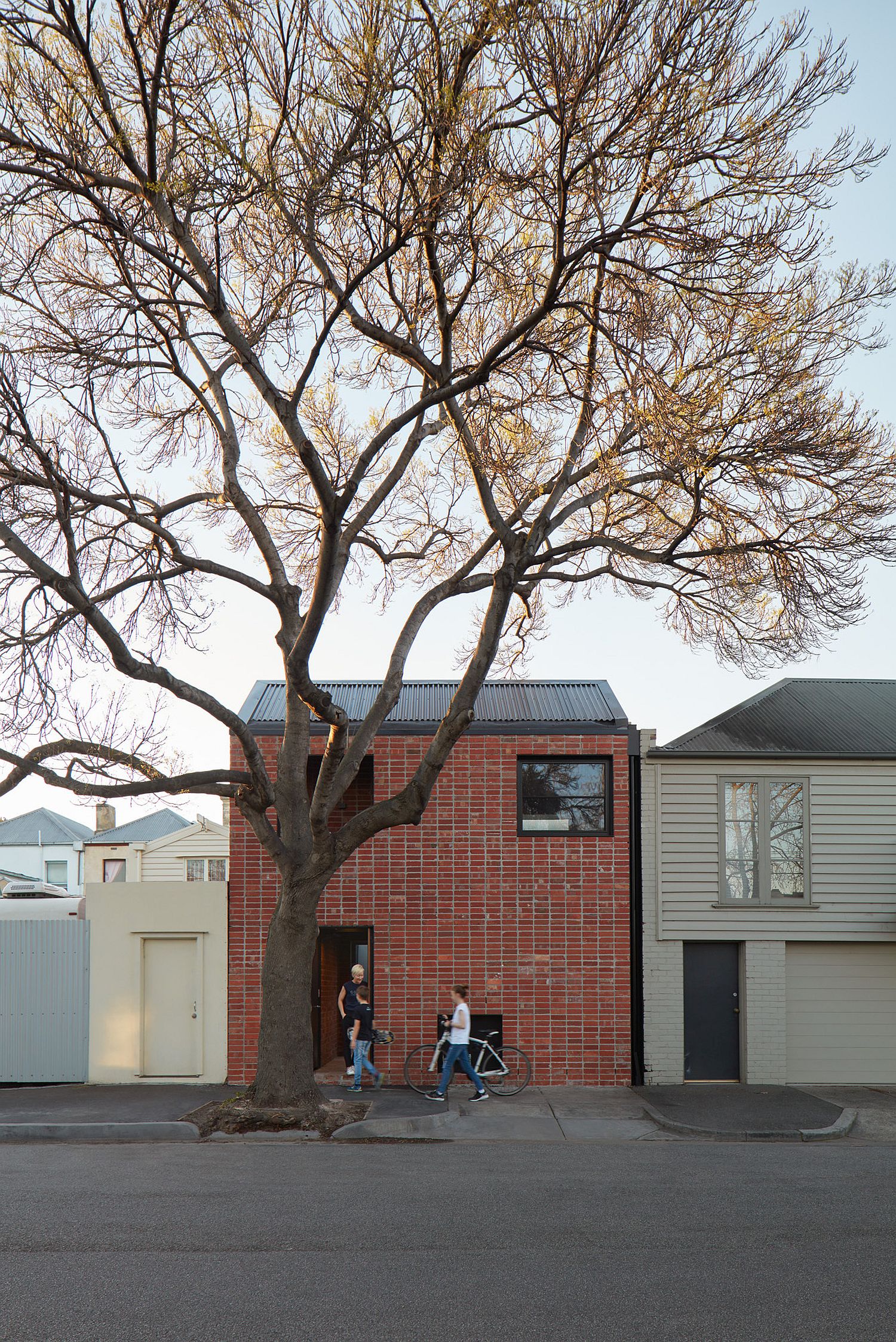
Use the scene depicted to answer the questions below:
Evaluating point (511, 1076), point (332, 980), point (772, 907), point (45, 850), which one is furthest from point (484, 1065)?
point (45, 850)

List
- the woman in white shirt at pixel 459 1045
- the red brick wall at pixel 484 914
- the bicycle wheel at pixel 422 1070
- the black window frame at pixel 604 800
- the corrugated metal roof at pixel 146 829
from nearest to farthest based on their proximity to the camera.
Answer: the woman in white shirt at pixel 459 1045 → the bicycle wheel at pixel 422 1070 → the red brick wall at pixel 484 914 → the black window frame at pixel 604 800 → the corrugated metal roof at pixel 146 829

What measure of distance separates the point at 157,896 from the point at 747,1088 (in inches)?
358

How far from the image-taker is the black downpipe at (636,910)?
1662 cm

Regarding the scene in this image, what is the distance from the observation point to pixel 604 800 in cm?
1717

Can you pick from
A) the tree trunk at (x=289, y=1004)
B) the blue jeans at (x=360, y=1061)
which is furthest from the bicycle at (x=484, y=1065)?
the tree trunk at (x=289, y=1004)

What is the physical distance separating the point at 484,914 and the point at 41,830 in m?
45.5

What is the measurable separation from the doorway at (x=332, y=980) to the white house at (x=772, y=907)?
4.78 metres

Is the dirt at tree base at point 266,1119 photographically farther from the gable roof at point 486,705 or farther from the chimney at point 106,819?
the chimney at point 106,819

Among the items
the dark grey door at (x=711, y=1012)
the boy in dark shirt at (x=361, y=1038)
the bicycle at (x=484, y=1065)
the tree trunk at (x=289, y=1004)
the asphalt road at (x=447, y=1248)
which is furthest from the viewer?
the dark grey door at (x=711, y=1012)

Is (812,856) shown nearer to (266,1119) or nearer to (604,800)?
(604,800)

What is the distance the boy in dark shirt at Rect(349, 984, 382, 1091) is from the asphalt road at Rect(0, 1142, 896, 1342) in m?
3.71

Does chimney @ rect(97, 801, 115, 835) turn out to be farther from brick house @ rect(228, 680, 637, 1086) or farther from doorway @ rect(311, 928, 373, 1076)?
brick house @ rect(228, 680, 637, 1086)

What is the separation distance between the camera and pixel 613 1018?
16547 mm

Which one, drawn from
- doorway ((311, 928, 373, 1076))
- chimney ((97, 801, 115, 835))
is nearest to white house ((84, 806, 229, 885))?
chimney ((97, 801, 115, 835))
